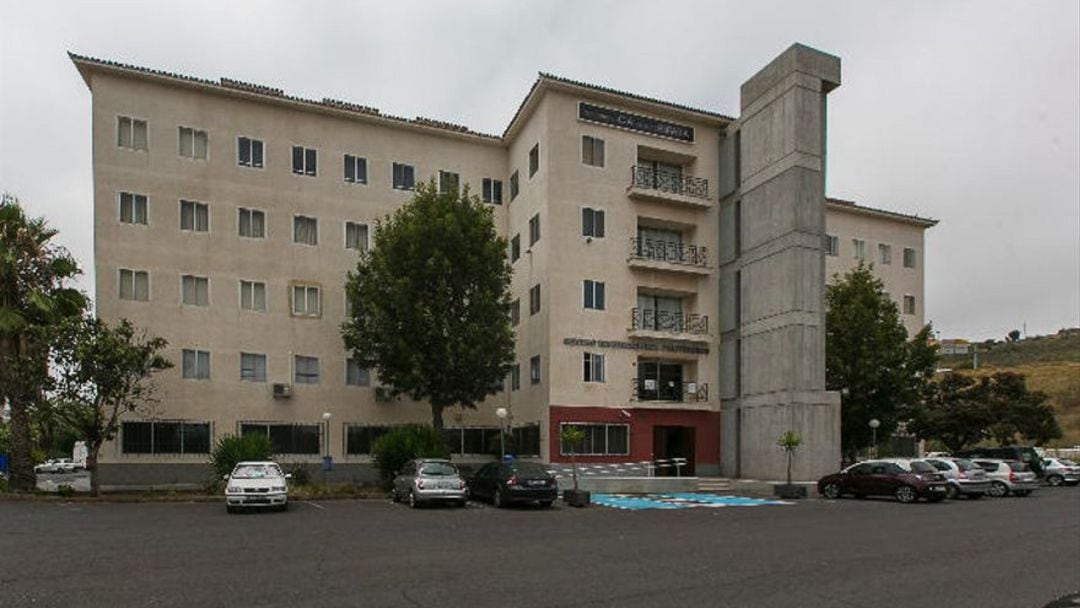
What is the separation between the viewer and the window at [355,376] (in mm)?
38406

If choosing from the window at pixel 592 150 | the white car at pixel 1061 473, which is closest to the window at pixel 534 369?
the window at pixel 592 150

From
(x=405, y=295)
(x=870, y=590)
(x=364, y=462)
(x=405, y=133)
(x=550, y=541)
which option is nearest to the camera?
(x=870, y=590)

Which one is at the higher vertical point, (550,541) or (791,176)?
(791,176)

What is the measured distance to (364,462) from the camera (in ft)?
124

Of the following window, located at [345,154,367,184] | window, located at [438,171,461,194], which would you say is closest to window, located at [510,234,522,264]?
window, located at [438,171,461,194]

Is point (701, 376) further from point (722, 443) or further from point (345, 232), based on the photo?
point (345, 232)

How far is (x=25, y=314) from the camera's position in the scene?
2903cm

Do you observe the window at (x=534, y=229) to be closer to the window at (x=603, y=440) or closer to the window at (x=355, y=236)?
the window at (x=355, y=236)

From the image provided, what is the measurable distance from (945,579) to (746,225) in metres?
28.3

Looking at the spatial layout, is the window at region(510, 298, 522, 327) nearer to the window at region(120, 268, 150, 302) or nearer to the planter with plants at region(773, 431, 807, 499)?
the planter with plants at region(773, 431, 807, 499)

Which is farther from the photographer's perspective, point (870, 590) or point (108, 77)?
point (108, 77)

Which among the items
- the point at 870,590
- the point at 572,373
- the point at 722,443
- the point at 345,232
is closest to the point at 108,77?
the point at 345,232

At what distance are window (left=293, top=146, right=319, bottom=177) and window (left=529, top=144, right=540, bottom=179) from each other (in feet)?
31.8

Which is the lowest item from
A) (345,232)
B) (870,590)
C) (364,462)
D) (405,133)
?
(364,462)
